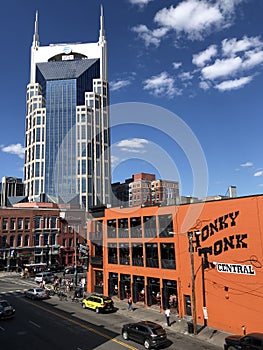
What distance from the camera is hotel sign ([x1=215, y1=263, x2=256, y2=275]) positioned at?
25353 millimetres

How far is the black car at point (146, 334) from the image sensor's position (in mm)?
22141

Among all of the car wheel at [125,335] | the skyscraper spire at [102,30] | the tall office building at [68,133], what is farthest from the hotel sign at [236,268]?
the skyscraper spire at [102,30]

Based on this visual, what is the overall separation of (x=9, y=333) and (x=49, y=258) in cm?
5161

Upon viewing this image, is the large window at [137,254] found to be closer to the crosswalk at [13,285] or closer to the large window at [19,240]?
the crosswalk at [13,285]

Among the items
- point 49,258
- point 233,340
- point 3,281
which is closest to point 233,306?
point 233,340

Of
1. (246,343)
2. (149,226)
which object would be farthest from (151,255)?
(246,343)

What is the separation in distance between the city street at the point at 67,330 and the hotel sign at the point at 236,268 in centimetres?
606

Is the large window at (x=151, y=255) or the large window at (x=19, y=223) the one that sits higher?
the large window at (x=19, y=223)

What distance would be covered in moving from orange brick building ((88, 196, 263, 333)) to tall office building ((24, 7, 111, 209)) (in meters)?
83.5

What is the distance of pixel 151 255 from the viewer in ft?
114

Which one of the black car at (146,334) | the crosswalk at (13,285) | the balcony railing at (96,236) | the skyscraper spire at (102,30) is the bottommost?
the crosswalk at (13,285)

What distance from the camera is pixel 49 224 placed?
7625 centimetres

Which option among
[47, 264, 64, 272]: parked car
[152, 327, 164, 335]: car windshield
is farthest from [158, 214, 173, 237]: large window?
[47, 264, 64, 272]: parked car

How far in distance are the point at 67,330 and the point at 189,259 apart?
40.4 feet
